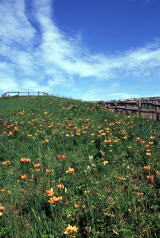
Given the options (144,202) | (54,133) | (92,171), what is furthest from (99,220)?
(54,133)

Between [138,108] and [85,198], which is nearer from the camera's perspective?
[85,198]

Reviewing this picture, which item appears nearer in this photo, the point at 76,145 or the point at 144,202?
the point at 144,202

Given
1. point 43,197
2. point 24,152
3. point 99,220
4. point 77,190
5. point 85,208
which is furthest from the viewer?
point 24,152

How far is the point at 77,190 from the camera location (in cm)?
392

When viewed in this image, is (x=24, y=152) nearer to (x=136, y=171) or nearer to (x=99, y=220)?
(x=136, y=171)

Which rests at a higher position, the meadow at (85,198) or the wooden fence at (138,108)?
the wooden fence at (138,108)

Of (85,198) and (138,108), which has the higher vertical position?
(138,108)

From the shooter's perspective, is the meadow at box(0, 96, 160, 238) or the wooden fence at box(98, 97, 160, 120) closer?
the meadow at box(0, 96, 160, 238)

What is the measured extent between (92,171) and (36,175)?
1.19 metres

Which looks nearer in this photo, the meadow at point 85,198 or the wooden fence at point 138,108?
the meadow at point 85,198

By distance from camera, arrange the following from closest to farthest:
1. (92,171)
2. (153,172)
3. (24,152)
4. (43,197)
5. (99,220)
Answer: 1. (99,220)
2. (43,197)
3. (153,172)
4. (92,171)
5. (24,152)

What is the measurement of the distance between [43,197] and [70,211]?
0.60 m

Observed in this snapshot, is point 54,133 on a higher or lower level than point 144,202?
higher

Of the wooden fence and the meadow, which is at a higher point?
the wooden fence
